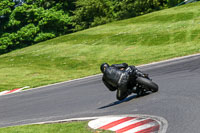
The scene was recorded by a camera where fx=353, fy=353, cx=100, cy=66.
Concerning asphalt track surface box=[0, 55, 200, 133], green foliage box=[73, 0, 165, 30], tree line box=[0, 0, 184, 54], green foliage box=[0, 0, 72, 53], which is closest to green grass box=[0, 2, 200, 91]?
asphalt track surface box=[0, 55, 200, 133]

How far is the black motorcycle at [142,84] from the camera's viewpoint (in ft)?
33.1

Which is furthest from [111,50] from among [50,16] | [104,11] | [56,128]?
[104,11]

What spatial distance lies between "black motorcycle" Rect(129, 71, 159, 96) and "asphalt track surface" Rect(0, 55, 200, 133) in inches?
7.8

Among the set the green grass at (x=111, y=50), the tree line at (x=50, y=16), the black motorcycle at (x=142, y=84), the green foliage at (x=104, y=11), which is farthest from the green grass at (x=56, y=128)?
the green foliage at (x=104, y=11)

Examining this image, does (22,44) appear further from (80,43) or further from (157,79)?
(157,79)

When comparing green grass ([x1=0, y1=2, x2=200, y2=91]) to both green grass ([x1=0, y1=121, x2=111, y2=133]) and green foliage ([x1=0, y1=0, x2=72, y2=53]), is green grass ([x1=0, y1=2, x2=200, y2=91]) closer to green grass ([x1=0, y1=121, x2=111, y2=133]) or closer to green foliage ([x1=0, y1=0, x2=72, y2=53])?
green grass ([x1=0, y1=121, x2=111, y2=133])

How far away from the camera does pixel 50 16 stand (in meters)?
58.5

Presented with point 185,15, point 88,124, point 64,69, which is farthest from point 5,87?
point 185,15

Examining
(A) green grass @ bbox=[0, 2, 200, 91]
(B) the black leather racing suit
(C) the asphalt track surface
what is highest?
(B) the black leather racing suit

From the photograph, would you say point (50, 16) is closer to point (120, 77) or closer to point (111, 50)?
point (111, 50)

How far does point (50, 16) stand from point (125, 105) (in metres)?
50.2

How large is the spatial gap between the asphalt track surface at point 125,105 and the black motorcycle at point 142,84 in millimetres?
199

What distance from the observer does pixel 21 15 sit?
58.3m

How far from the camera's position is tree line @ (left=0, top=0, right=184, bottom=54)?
57.5 meters
